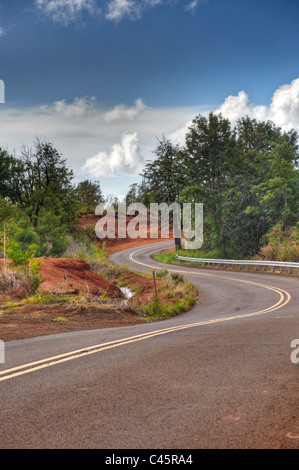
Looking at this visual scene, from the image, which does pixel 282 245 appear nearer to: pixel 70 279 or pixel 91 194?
pixel 70 279

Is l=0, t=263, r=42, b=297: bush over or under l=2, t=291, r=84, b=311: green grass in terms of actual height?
over

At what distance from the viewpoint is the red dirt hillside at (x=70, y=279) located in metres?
16.5

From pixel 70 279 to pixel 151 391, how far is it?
14.8 m

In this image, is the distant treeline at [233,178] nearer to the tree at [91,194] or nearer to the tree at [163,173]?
the tree at [163,173]

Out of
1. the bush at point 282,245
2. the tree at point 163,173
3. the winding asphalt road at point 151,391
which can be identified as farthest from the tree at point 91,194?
the winding asphalt road at point 151,391

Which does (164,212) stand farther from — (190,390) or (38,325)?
(190,390)

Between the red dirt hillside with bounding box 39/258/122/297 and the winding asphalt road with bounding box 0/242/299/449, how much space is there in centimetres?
802

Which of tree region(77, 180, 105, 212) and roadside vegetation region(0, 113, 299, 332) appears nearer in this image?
roadside vegetation region(0, 113, 299, 332)

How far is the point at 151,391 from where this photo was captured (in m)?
4.74

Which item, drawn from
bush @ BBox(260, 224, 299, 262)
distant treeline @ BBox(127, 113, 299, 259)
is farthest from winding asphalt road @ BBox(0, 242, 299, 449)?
distant treeline @ BBox(127, 113, 299, 259)

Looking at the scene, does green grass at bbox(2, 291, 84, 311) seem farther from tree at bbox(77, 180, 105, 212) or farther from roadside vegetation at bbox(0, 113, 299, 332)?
tree at bbox(77, 180, 105, 212)

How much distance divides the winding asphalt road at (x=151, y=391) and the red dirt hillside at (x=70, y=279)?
8.02 metres

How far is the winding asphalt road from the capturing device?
3547 millimetres

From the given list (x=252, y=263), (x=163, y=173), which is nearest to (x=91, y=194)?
(x=163, y=173)
